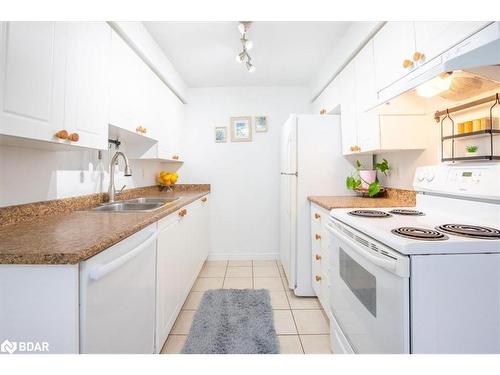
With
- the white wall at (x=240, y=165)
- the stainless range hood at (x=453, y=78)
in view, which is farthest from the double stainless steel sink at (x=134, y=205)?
the stainless range hood at (x=453, y=78)

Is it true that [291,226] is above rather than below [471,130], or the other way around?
below

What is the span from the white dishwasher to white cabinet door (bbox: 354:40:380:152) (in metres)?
1.62

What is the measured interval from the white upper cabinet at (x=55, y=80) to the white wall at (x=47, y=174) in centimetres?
29

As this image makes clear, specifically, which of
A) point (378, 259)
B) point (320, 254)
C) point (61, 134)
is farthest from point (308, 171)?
point (61, 134)

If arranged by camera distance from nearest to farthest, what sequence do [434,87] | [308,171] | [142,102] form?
[434,87] < [142,102] < [308,171]

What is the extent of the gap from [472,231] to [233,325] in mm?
1574

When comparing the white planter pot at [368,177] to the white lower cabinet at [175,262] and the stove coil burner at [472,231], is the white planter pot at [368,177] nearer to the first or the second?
the stove coil burner at [472,231]

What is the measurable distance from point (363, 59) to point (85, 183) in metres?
2.26

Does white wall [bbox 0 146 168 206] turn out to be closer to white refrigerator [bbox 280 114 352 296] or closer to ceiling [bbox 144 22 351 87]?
ceiling [bbox 144 22 351 87]

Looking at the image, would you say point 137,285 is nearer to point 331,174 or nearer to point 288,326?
point 288,326

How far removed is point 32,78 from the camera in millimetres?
987

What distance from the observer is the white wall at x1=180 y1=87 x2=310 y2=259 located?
3.38 metres

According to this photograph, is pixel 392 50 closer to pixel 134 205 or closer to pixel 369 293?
pixel 369 293

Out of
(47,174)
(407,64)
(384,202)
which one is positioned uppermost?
(407,64)
